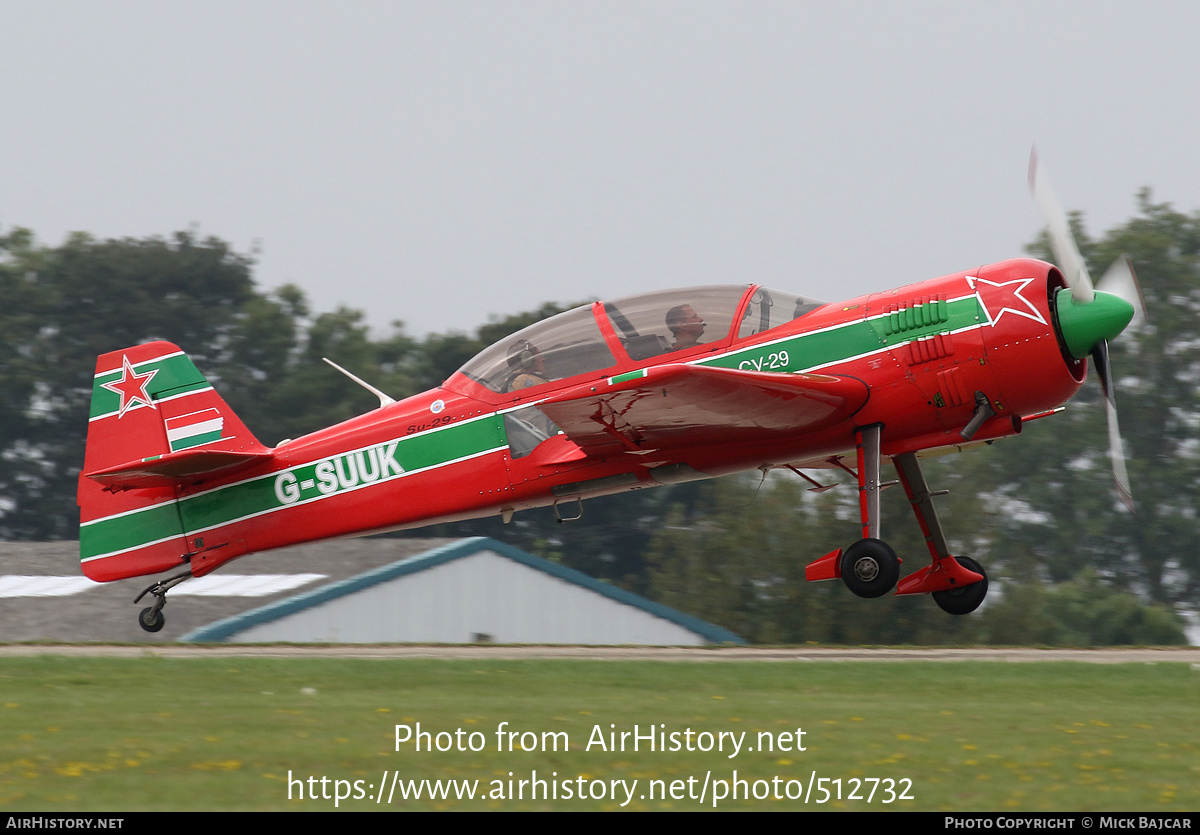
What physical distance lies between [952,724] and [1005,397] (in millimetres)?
3901

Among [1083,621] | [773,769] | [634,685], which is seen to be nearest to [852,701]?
[634,685]

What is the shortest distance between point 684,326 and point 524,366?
5.15ft

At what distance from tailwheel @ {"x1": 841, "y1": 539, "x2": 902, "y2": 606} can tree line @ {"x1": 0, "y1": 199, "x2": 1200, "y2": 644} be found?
71.8ft

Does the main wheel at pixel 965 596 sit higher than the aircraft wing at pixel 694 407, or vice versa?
the aircraft wing at pixel 694 407

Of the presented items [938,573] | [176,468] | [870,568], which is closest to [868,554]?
[870,568]

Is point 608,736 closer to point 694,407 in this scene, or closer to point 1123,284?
point 694,407

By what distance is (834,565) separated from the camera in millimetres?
11445

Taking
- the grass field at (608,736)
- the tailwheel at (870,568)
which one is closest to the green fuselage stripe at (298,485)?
the grass field at (608,736)

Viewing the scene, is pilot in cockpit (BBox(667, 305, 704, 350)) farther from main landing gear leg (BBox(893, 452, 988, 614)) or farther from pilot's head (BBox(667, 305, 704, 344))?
main landing gear leg (BBox(893, 452, 988, 614))

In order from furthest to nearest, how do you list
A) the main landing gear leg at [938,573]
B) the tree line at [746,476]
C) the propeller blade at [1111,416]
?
1. the tree line at [746,476]
2. the main landing gear leg at [938,573]
3. the propeller blade at [1111,416]

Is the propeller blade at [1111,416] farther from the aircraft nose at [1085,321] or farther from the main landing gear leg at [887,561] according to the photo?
the main landing gear leg at [887,561]

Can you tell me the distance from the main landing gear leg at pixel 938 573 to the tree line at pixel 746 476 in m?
20.4

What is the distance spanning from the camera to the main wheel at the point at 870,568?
1112cm

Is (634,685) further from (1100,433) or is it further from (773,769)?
(1100,433)
